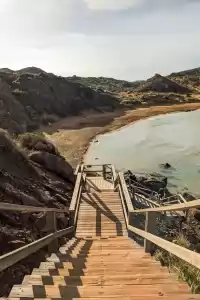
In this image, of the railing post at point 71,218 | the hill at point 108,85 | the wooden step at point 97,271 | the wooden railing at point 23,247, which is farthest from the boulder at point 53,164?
the hill at point 108,85

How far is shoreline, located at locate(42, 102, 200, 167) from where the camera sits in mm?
35519

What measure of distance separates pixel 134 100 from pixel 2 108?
107 feet

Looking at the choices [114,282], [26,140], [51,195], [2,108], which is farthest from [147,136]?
[114,282]

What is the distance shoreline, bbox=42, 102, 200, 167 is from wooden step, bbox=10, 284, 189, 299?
25828mm

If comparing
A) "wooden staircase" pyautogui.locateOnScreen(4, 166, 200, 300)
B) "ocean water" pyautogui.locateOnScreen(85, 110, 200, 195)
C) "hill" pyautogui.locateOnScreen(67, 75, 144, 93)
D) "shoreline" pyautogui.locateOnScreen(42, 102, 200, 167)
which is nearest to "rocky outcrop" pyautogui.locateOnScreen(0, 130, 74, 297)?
"wooden staircase" pyautogui.locateOnScreen(4, 166, 200, 300)

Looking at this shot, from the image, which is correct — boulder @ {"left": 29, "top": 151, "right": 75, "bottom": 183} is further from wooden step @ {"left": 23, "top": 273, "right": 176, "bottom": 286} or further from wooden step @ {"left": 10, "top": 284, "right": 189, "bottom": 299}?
wooden step @ {"left": 10, "top": 284, "right": 189, "bottom": 299}

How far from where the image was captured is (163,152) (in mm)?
35812

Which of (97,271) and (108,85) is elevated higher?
(108,85)

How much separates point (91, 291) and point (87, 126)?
4591cm

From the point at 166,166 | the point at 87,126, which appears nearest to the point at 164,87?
the point at 87,126

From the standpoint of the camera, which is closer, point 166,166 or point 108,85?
point 166,166

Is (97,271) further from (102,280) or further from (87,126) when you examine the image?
(87,126)

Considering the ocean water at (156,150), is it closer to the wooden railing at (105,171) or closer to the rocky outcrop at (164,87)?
the wooden railing at (105,171)

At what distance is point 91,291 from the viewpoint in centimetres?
327
